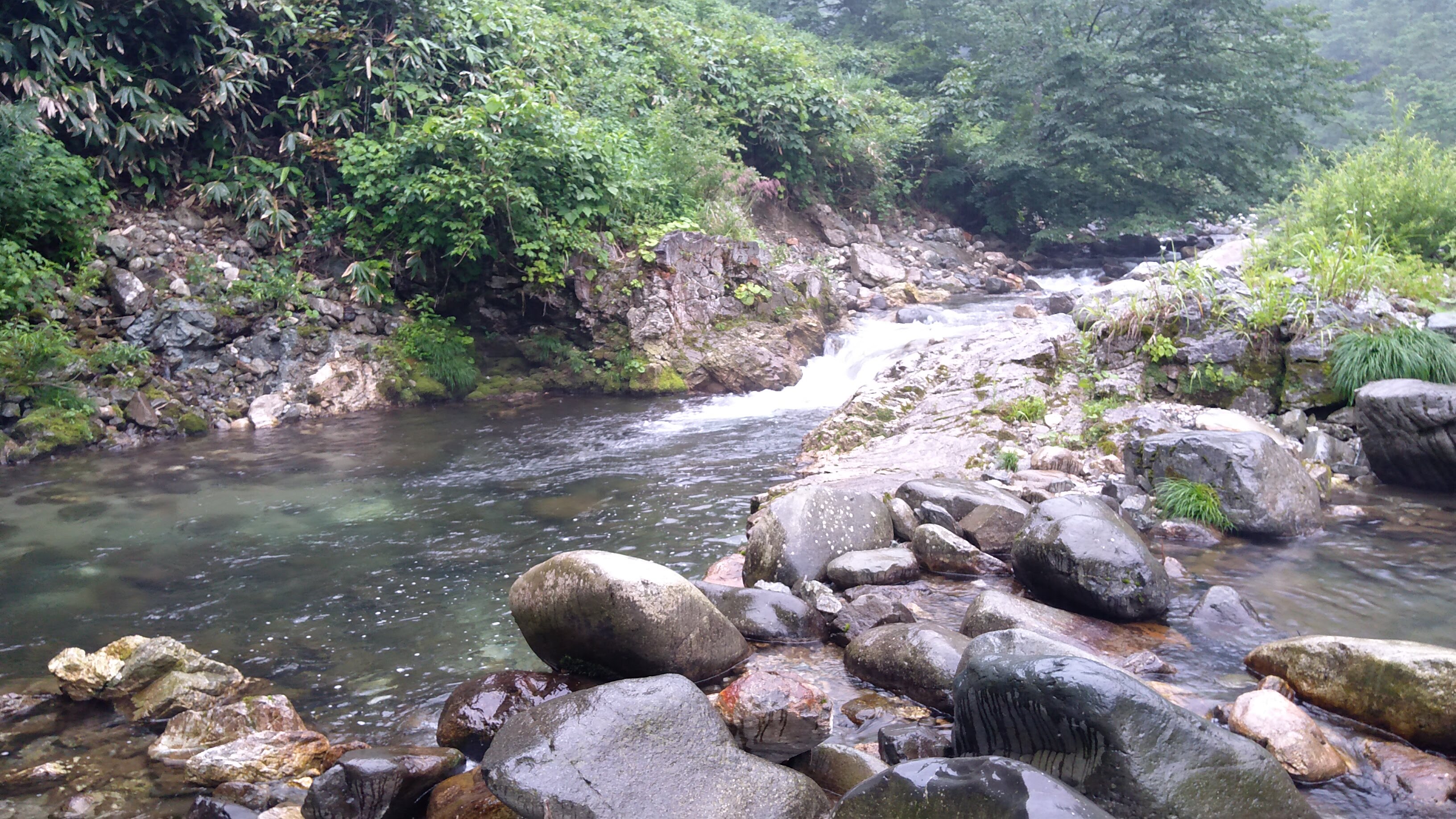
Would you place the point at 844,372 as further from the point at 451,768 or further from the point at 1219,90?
the point at 1219,90

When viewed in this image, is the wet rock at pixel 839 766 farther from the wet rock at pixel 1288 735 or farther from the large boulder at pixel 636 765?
the wet rock at pixel 1288 735

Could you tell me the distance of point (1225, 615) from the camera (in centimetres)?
405

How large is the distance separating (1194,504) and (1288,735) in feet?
9.13

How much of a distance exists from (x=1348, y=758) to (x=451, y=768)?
3.10 metres

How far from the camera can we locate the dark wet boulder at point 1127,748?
2.42 meters

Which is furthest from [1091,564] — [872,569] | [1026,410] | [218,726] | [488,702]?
[218,726]

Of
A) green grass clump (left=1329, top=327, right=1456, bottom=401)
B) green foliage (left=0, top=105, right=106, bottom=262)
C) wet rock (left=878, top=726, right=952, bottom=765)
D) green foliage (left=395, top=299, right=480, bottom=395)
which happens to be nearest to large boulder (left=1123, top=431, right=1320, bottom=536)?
green grass clump (left=1329, top=327, right=1456, bottom=401)

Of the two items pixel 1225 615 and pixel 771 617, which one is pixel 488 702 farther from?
pixel 1225 615

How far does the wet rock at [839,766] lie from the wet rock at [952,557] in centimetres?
197

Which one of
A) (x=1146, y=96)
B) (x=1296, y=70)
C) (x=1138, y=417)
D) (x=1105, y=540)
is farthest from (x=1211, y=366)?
(x=1296, y=70)

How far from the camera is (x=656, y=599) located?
3480 mm

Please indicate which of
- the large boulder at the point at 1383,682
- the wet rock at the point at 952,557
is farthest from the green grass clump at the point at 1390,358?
the large boulder at the point at 1383,682

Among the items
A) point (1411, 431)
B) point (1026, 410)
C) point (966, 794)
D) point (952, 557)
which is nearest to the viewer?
point (966, 794)

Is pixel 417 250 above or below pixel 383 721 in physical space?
above
